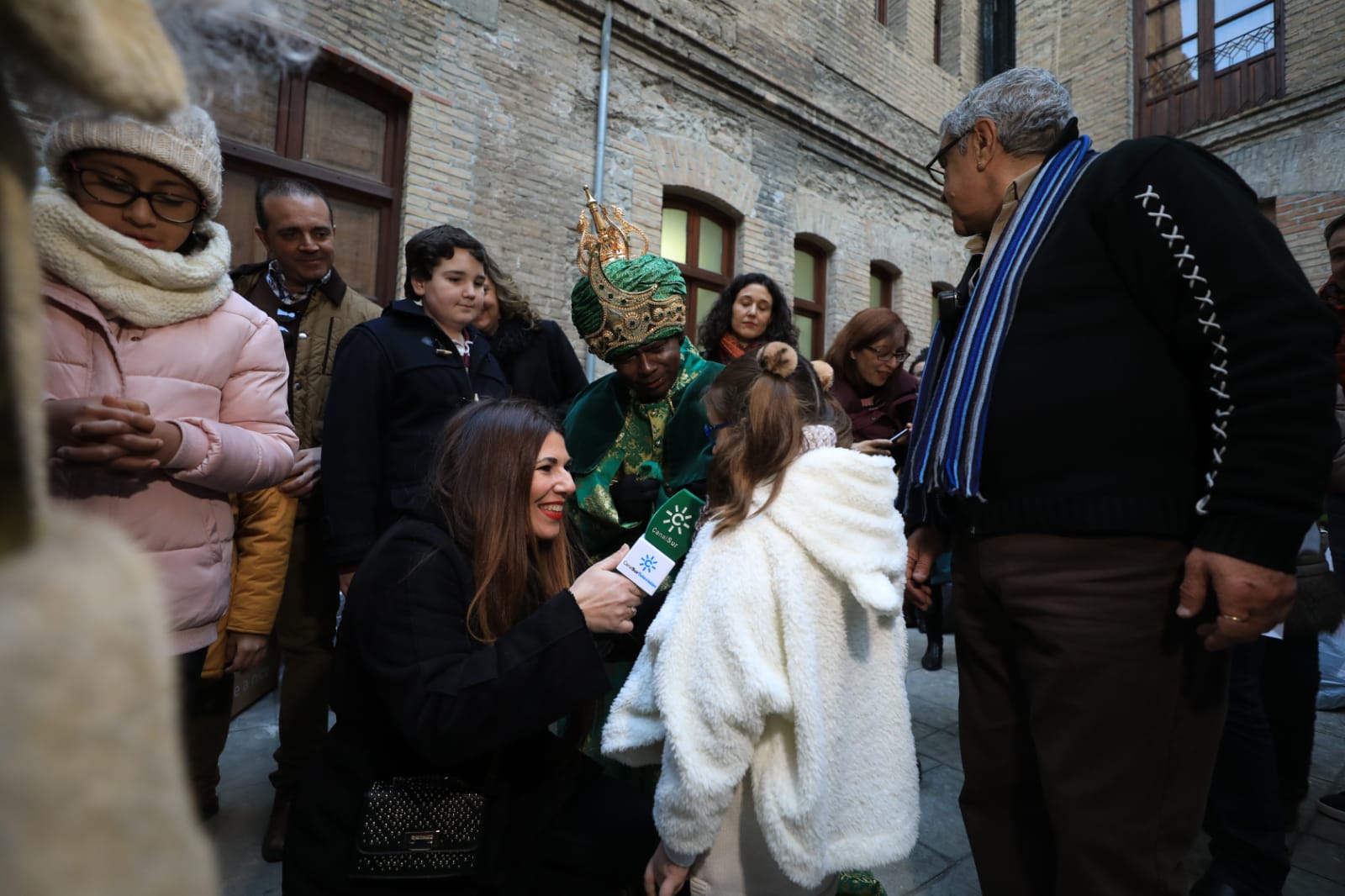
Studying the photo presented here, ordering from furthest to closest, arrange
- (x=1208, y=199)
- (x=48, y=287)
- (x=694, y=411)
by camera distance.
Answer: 1. (x=694, y=411)
2. (x=48, y=287)
3. (x=1208, y=199)

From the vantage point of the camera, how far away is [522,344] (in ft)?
10.2

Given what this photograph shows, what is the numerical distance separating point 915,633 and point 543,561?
4328 millimetres

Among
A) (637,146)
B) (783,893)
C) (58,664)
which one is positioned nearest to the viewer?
(58,664)

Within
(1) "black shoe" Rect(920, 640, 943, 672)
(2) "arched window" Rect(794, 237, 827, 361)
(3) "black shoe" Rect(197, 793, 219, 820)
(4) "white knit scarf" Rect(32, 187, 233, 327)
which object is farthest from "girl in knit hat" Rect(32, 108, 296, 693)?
(2) "arched window" Rect(794, 237, 827, 361)

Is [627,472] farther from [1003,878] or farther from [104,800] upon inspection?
[104,800]

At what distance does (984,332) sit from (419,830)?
5.40 ft

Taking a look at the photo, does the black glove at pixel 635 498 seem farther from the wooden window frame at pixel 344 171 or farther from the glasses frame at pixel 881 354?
the wooden window frame at pixel 344 171

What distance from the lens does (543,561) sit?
71.7 inches

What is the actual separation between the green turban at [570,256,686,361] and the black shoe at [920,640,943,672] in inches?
117

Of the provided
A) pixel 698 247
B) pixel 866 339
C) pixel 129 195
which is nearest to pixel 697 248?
pixel 698 247

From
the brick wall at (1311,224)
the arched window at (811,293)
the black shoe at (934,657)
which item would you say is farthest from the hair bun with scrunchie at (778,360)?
the brick wall at (1311,224)

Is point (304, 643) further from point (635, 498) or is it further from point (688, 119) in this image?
point (688, 119)

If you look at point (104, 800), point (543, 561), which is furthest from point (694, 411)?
point (104, 800)

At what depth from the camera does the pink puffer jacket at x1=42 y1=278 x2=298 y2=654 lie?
5.04 ft
